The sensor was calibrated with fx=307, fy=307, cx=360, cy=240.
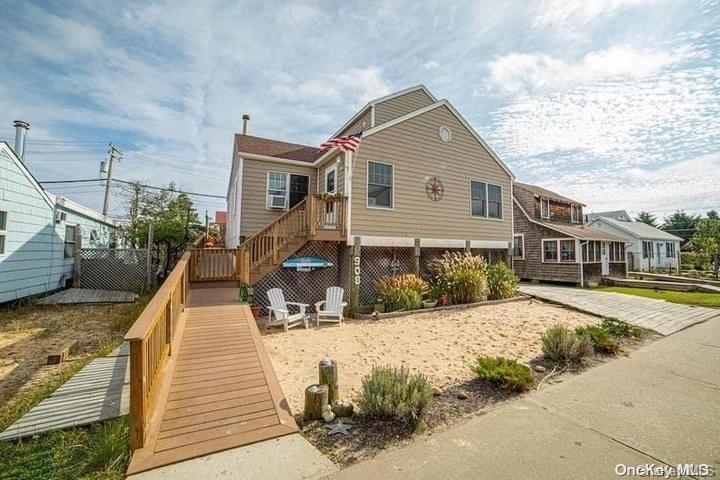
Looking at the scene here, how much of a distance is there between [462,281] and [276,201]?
6834 mm

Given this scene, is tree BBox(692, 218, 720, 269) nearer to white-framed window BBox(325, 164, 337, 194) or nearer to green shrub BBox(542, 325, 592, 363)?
green shrub BBox(542, 325, 592, 363)

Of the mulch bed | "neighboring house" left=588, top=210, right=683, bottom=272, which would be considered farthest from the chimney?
"neighboring house" left=588, top=210, right=683, bottom=272

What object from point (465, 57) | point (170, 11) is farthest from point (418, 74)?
point (170, 11)

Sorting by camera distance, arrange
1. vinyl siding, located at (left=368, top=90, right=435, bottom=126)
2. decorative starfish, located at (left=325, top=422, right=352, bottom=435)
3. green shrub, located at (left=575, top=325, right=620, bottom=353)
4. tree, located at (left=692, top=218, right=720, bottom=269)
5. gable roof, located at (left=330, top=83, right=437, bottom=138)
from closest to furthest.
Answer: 1. decorative starfish, located at (left=325, top=422, right=352, bottom=435)
2. green shrub, located at (left=575, top=325, right=620, bottom=353)
3. gable roof, located at (left=330, top=83, right=437, bottom=138)
4. vinyl siding, located at (left=368, top=90, right=435, bottom=126)
5. tree, located at (left=692, top=218, right=720, bottom=269)

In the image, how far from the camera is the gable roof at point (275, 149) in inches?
437

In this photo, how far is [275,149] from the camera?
38.7ft

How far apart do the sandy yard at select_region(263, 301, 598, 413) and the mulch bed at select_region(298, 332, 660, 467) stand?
0.48m

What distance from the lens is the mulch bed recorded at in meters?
2.73

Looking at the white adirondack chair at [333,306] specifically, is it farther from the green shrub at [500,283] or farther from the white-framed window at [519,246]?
the white-framed window at [519,246]

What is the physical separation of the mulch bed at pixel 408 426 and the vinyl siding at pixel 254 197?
826 centimetres

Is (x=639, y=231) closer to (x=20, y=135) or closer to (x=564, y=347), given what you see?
(x=564, y=347)

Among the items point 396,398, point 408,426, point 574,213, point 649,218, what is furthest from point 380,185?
point 649,218

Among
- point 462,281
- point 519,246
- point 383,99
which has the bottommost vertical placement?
point 462,281

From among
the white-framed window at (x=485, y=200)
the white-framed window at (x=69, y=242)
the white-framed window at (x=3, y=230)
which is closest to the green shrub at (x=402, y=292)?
the white-framed window at (x=485, y=200)
